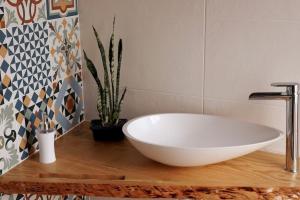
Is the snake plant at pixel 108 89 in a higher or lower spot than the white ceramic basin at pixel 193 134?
higher

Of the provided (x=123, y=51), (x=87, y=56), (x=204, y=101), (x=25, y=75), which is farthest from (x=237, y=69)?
(x=25, y=75)

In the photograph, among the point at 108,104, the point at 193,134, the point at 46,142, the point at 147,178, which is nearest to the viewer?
the point at 147,178

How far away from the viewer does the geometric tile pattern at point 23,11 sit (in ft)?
4.73

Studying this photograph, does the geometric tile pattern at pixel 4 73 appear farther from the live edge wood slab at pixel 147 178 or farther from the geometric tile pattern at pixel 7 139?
the live edge wood slab at pixel 147 178

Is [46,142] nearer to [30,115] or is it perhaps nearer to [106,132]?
[30,115]

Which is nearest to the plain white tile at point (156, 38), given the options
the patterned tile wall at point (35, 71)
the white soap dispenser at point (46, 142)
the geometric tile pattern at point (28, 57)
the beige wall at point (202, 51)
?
the beige wall at point (202, 51)

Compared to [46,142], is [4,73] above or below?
above

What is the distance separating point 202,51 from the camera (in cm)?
169

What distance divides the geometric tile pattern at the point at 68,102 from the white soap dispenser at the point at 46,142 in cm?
18

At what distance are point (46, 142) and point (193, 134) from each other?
52 centimetres

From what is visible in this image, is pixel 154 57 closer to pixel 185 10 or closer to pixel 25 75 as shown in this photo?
pixel 185 10

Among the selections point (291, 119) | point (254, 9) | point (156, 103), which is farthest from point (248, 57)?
point (156, 103)

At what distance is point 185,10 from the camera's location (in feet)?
5.53

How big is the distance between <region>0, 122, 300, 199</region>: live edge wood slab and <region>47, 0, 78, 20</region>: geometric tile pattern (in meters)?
0.52
